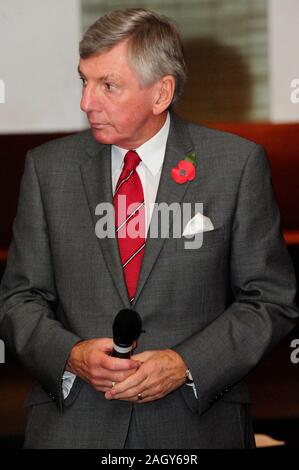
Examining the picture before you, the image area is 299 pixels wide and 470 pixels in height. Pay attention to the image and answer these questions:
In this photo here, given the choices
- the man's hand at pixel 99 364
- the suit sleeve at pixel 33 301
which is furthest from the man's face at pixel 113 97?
the man's hand at pixel 99 364

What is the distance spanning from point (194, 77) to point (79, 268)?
268 cm

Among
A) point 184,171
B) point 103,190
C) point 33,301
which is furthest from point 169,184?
point 33,301

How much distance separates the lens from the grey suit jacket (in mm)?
2277

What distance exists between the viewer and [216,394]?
227 centimetres

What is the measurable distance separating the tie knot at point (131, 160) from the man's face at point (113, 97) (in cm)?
6

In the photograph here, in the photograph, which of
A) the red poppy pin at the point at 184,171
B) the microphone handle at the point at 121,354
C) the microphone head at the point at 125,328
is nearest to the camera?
the microphone head at the point at 125,328

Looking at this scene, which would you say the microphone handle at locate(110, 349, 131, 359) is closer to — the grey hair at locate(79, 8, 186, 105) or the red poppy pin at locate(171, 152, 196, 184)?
the red poppy pin at locate(171, 152, 196, 184)

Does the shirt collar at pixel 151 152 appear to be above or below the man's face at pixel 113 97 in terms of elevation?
below

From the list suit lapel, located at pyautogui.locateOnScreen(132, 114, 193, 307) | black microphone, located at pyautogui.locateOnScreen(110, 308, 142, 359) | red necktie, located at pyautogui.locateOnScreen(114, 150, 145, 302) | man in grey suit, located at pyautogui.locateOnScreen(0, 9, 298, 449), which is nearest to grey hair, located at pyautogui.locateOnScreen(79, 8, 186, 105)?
man in grey suit, located at pyautogui.locateOnScreen(0, 9, 298, 449)

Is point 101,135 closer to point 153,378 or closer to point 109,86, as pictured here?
point 109,86

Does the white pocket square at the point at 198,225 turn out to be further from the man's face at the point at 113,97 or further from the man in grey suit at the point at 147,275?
the man's face at the point at 113,97

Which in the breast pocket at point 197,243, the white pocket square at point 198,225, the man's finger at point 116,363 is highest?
the white pocket square at point 198,225

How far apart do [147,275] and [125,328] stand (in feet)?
1.06

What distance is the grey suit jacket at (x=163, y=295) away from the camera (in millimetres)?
2277
